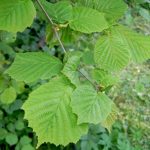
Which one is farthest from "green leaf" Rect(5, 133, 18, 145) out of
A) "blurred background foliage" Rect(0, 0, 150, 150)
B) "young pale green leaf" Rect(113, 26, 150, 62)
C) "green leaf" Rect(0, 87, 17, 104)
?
"young pale green leaf" Rect(113, 26, 150, 62)

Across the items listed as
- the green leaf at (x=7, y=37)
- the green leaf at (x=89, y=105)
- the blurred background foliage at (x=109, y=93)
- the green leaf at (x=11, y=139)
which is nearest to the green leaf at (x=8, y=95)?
the blurred background foliage at (x=109, y=93)

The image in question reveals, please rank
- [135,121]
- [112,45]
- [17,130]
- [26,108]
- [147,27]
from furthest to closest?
[147,27] < [135,121] < [17,130] < [112,45] < [26,108]

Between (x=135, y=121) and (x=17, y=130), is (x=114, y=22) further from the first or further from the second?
(x=135, y=121)

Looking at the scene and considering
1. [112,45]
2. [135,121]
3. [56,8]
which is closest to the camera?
[112,45]

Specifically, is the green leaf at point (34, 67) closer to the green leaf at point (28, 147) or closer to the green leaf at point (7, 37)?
the green leaf at point (7, 37)

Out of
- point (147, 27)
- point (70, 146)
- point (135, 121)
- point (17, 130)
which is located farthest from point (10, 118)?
point (147, 27)
